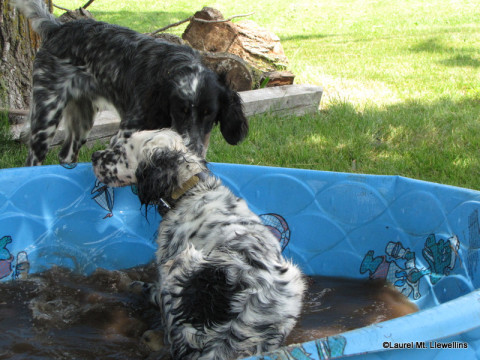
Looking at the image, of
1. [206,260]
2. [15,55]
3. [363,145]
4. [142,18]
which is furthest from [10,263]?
[142,18]

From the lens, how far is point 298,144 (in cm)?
603

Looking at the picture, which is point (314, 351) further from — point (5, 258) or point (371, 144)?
point (371, 144)

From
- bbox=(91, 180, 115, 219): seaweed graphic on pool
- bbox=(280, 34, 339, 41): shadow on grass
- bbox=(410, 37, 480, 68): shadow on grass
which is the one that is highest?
bbox=(91, 180, 115, 219): seaweed graphic on pool

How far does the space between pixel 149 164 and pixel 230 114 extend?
171cm

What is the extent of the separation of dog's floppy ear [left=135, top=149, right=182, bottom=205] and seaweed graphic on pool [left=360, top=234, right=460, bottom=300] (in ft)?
5.66

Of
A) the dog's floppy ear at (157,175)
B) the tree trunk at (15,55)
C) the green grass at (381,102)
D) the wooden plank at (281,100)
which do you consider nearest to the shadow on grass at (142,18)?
the green grass at (381,102)

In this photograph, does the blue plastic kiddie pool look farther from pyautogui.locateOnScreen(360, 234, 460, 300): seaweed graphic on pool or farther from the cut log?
the cut log

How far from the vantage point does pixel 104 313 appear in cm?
374

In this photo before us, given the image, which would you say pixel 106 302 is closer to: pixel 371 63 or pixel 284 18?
pixel 371 63

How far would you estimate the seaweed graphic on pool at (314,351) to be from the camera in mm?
1913

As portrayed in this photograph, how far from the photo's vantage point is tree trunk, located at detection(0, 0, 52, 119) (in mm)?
6141

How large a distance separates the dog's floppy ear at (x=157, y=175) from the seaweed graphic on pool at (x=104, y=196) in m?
1.12

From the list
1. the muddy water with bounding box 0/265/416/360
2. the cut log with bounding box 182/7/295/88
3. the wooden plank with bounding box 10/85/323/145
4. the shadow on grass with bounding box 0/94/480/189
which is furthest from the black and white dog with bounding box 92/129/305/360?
the cut log with bounding box 182/7/295/88

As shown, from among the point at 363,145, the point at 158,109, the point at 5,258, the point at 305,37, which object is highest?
the point at 158,109
